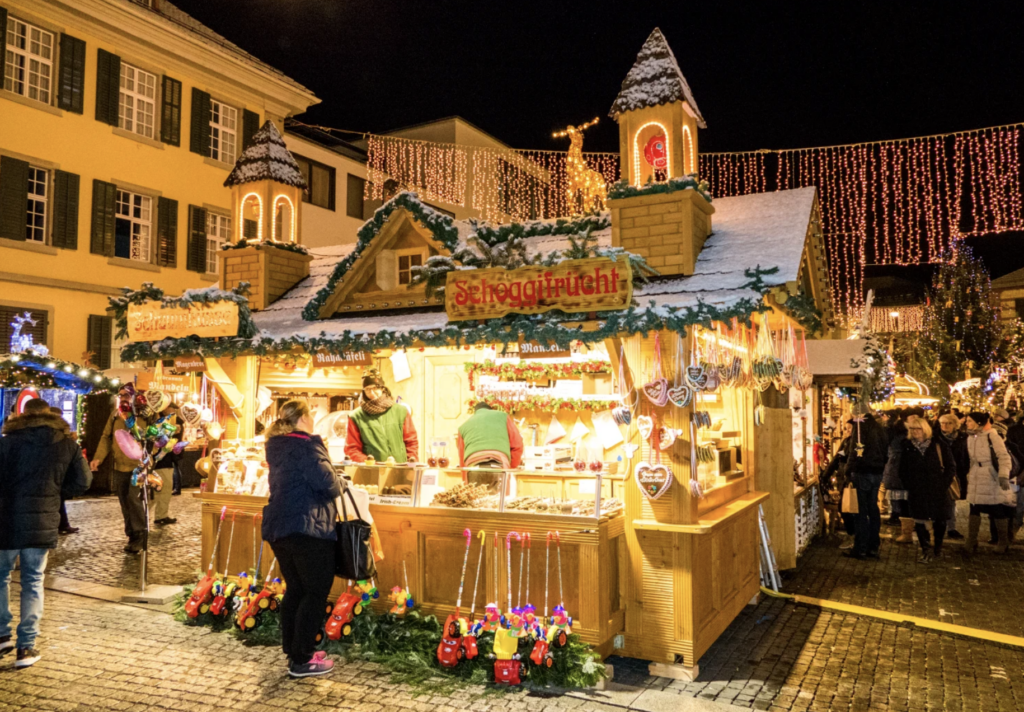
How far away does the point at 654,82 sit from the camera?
24.1 ft

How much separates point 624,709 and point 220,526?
4636 millimetres

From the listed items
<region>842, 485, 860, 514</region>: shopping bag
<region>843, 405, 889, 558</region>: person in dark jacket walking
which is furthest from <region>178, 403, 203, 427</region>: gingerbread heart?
<region>842, 485, 860, 514</region>: shopping bag

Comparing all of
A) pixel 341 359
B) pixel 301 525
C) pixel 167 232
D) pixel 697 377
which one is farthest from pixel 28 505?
pixel 167 232

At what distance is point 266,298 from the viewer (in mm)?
9820

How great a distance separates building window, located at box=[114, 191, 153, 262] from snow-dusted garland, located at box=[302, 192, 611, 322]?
43.6ft

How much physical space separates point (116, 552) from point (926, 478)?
1124 cm

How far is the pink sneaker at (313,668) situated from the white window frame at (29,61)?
54.8 ft

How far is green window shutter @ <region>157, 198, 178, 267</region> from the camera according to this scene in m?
19.8

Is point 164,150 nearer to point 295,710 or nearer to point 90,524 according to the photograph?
point 90,524

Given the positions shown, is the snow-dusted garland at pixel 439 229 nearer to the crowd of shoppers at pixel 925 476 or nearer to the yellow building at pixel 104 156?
the crowd of shoppers at pixel 925 476

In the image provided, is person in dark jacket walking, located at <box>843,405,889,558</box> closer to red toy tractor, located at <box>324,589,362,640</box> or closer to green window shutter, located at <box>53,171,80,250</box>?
red toy tractor, located at <box>324,589,362,640</box>

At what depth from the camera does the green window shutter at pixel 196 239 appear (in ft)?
67.6

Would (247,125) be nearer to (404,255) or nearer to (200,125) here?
(200,125)

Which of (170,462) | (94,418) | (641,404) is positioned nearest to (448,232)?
(641,404)
